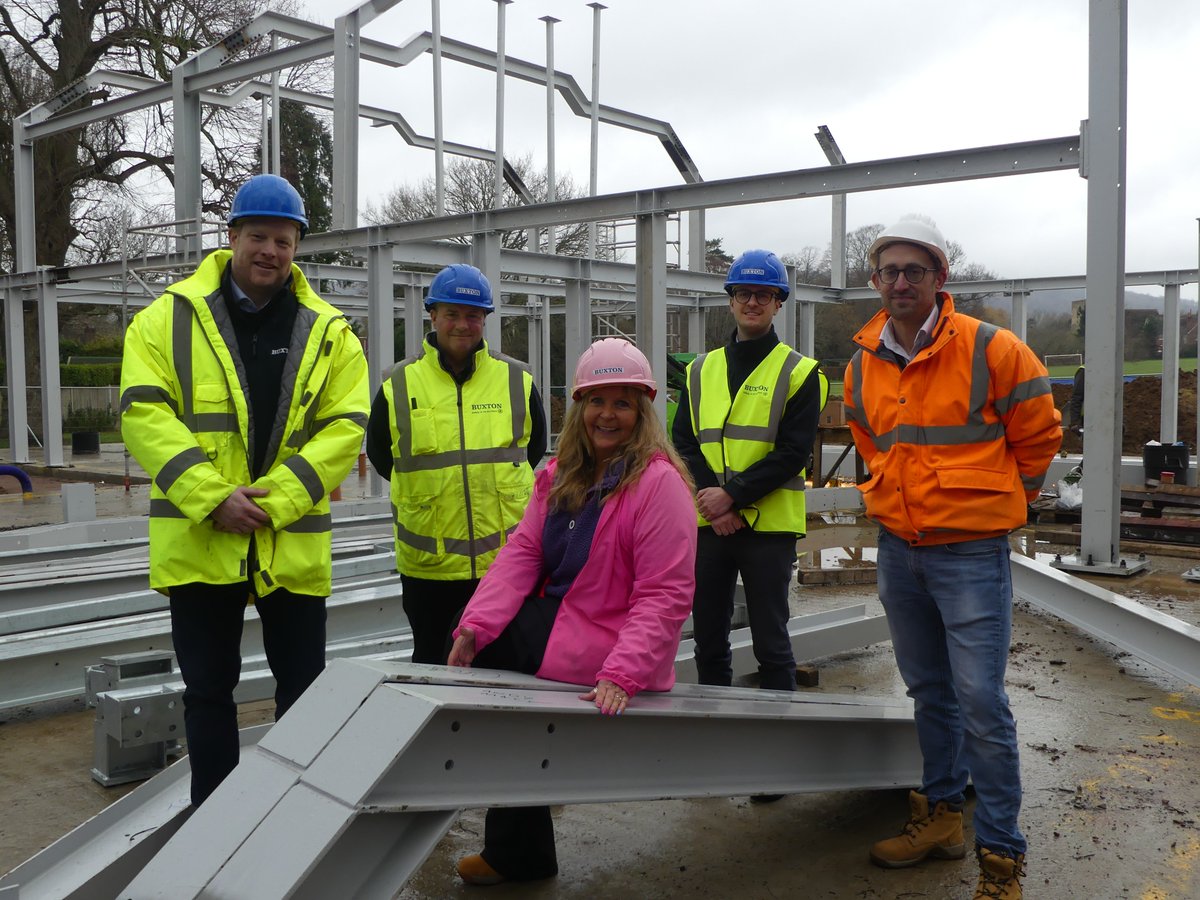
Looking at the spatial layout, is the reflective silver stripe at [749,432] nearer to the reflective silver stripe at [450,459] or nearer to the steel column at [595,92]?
the reflective silver stripe at [450,459]

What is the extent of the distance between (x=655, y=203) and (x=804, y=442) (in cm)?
502

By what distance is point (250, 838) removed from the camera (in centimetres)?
187

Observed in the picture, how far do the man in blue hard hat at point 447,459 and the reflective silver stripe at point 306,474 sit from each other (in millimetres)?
600

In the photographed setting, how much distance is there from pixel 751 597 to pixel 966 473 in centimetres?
108

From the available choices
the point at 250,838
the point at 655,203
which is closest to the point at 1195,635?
the point at 250,838

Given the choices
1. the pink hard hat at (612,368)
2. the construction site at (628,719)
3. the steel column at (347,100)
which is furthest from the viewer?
the steel column at (347,100)

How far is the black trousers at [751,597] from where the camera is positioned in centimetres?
355

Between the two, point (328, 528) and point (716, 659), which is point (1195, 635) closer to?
point (716, 659)

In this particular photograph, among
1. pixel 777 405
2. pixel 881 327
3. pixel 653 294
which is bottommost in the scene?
pixel 777 405

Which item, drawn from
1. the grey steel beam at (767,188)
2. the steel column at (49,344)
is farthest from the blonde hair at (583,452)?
the steel column at (49,344)

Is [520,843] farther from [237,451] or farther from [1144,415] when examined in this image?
[1144,415]

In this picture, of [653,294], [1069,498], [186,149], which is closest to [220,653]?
[653,294]

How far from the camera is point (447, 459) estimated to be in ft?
11.0

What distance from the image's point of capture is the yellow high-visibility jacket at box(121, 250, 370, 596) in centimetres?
265
